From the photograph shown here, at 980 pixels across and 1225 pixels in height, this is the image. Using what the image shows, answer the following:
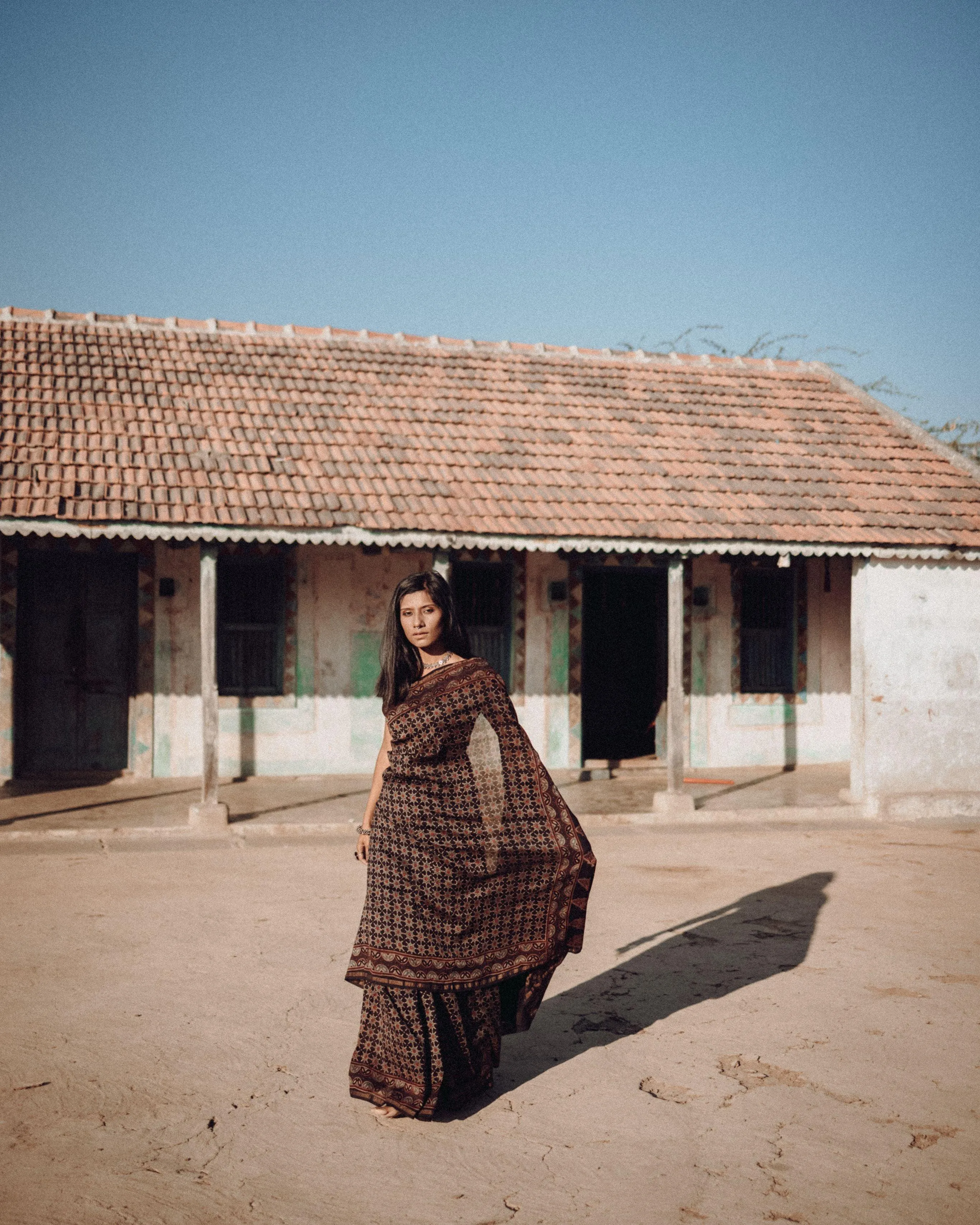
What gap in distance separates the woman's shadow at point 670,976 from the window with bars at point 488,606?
5.41m

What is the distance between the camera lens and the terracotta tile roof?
9.52 meters

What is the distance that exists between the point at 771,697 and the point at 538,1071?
9143mm

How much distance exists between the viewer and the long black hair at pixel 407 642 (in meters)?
3.87

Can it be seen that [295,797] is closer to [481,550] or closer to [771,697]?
[481,550]

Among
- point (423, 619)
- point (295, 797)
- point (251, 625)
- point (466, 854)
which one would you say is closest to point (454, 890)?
point (466, 854)

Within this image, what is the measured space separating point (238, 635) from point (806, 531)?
19.5 ft

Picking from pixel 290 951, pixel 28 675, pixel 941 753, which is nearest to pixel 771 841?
pixel 941 753

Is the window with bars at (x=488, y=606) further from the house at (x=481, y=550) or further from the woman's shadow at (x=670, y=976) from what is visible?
the woman's shadow at (x=670, y=976)

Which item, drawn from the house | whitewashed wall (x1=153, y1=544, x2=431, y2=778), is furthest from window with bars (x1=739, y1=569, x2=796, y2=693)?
whitewashed wall (x1=153, y1=544, x2=431, y2=778)

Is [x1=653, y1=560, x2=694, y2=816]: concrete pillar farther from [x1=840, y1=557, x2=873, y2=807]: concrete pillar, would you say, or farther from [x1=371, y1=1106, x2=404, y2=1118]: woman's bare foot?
[x1=371, y1=1106, x2=404, y2=1118]: woman's bare foot

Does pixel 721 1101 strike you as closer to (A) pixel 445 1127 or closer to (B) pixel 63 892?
(A) pixel 445 1127

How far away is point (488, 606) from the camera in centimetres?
1225

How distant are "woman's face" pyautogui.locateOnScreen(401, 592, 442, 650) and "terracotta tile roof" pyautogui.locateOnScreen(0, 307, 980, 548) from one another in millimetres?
5515

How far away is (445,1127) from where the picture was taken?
372 cm
